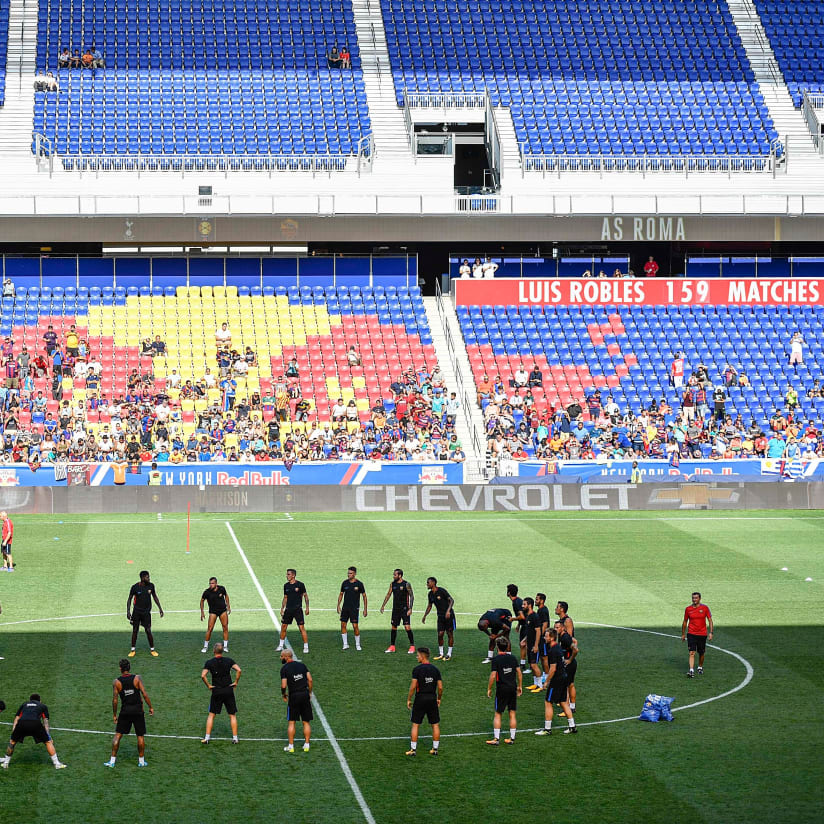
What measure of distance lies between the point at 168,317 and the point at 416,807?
39694mm

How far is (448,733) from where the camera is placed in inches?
672

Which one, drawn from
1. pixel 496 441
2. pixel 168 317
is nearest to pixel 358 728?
pixel 496 441

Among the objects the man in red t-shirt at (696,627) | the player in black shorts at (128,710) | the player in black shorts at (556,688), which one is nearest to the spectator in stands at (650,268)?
the man in red t-shirt at (696,627)

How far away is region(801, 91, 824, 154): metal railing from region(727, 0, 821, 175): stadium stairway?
21 cm

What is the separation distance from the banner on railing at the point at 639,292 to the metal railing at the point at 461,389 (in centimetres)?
104

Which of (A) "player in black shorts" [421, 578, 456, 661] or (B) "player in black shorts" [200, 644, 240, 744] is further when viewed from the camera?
(A) "player in black shorts" [421, 578, 456, 661]

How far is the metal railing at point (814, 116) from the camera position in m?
55.9

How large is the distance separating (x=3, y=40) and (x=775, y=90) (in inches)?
1361

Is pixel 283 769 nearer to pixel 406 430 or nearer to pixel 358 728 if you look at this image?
pixel 358 728

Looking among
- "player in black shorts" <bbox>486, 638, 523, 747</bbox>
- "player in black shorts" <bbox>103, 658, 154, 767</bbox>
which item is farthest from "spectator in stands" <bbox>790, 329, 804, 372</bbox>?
"player in black shorts" <bbox>103, 658, 154, 767</bbox>

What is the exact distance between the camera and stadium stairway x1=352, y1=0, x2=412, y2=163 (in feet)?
179

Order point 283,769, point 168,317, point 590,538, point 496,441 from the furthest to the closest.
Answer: point 168,317 < point 496,441 < point 590,538 < point 283,769

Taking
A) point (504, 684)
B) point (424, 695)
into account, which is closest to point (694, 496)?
point (504, 684)

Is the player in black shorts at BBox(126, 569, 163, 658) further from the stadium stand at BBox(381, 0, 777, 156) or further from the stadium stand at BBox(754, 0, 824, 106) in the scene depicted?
the stadium stand at BBox(754, 0, 824, 106)
